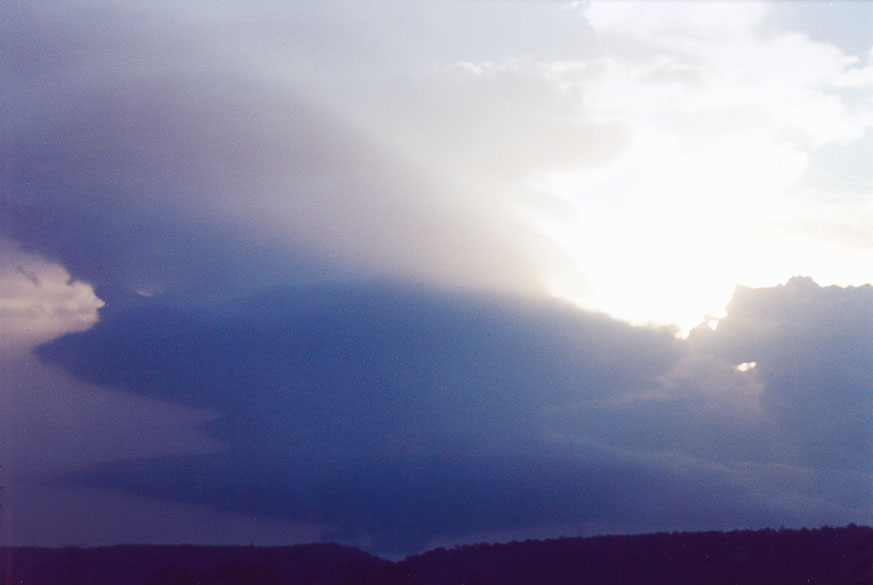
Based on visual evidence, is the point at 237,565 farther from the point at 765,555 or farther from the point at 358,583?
the point at 765,555

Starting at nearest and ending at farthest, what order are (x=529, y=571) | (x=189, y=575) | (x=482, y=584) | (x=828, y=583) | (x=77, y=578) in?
1. (x=828, y=583)
2. (x=77, y=578)
3. (x=189, y=575)
4. (x=482, y=584)
5. (x=529, y=571)

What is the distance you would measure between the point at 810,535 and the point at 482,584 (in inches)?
1532

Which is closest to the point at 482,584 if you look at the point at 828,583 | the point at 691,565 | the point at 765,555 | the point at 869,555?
the point at 691,565

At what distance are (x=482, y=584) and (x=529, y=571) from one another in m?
17.2

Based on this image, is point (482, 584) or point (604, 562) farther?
point (604, 562)

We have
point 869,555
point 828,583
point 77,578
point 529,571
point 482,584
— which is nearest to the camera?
point 869,555

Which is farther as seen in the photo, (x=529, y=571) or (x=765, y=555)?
(x=529, y=571)

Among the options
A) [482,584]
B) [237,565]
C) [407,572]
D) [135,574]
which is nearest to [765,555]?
[482,584]

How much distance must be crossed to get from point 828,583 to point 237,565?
62.7 metres

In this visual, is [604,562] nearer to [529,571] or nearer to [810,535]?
[529,571]

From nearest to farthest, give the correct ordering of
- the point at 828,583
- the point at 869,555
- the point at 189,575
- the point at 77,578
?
1. the point at 869,555
2. the point at 828,583
3. the point at 77,578
4. the point at 189,575

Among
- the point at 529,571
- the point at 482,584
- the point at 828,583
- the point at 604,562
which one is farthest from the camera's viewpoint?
the point at 529,571

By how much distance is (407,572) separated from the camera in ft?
318

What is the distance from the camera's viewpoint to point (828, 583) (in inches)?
2997
